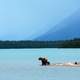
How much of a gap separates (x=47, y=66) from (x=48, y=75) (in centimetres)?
713

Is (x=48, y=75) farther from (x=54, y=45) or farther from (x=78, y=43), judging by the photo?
(x=54, y=45)

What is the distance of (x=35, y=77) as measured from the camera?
29.6m

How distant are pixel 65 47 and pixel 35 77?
6788 centimetres

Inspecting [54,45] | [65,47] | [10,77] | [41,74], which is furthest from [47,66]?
[54,45]

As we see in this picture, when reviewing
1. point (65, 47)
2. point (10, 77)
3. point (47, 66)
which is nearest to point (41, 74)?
point (10, 77)

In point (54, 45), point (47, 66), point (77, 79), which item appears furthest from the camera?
point (54, 45)

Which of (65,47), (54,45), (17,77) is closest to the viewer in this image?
(17,77)

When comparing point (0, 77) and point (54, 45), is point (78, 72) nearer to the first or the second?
point (0, 77)

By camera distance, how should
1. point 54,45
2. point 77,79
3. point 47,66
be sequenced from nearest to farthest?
point 77,79 → point 47,66 → point 54,45

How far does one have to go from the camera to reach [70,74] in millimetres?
30609

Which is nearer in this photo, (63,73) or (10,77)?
(10,77)

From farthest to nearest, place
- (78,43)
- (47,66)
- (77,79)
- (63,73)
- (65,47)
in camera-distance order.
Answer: (65,47), (78,43), (47,66), (63,73), (77,79)

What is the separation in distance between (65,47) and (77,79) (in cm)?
6985

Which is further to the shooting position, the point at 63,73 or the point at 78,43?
the point at 78,43
